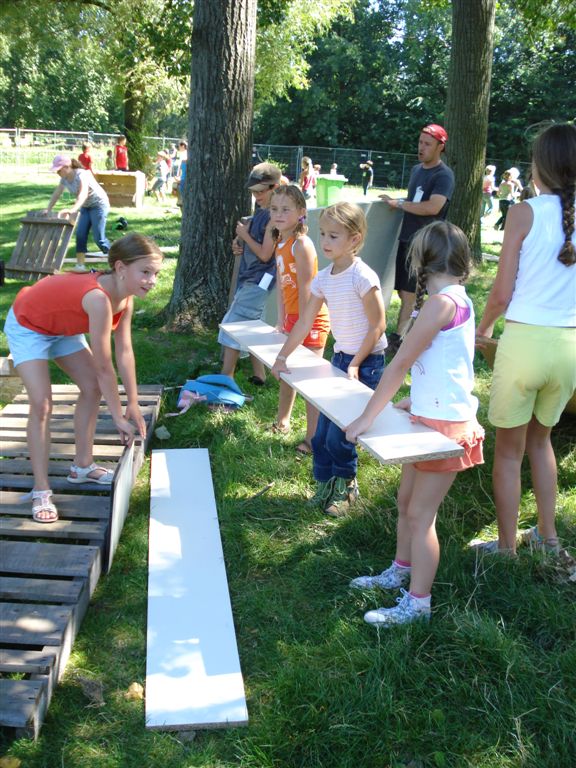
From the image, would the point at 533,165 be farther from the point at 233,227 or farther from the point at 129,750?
the point at 233,227

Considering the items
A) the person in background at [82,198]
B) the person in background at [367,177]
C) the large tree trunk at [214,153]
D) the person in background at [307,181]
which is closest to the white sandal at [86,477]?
the large tree trunk at [214,153]

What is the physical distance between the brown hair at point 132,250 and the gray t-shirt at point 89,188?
720 cm

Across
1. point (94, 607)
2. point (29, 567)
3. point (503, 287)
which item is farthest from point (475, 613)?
point (29, 567)

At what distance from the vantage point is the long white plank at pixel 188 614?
9.02ft

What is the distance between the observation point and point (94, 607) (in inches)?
135

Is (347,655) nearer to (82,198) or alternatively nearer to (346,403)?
(346,403)

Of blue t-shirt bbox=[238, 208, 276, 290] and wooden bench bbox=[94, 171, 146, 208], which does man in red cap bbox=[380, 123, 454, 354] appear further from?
wooden bench bbox=[94, 171, 146, 208]

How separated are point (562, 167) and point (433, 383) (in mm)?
1050

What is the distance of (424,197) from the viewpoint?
684cm

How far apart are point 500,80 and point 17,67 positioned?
41.2m

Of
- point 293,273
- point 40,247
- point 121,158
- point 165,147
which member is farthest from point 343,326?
point 165,147

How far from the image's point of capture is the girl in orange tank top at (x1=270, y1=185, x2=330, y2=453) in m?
4.49

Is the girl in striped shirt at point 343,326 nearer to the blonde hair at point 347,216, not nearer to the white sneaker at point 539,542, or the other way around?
the blonde hair at point 347,216

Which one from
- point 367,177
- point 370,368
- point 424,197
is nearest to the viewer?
point 370,368
